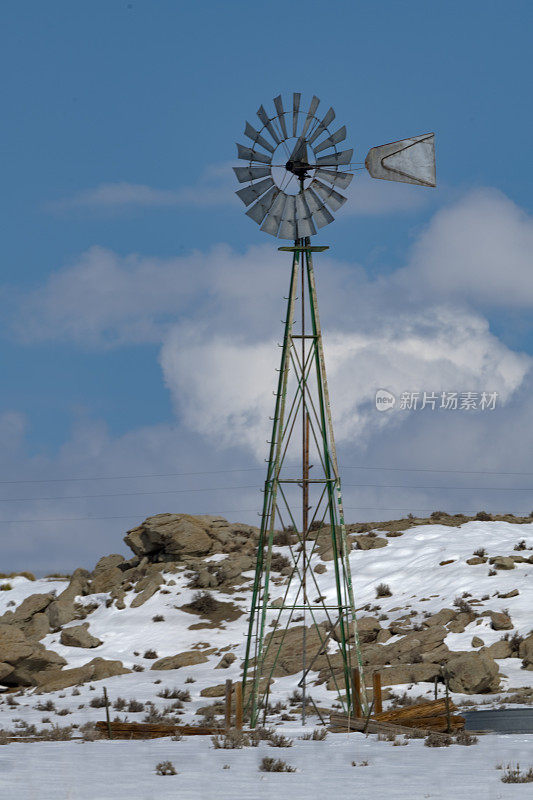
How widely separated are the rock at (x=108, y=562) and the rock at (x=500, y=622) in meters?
24.4

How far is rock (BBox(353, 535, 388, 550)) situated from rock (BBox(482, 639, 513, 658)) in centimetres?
1489

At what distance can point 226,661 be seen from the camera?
37094 mm

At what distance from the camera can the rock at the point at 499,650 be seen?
32.4m

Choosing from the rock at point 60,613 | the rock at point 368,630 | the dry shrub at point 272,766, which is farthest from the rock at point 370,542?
the dry shrub at point 272,766

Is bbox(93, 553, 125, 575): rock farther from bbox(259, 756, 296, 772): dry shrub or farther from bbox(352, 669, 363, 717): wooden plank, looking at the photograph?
bbox(259, 756, 296, 772): dry shrub

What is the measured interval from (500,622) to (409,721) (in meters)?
14.9

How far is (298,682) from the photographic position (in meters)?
33.1

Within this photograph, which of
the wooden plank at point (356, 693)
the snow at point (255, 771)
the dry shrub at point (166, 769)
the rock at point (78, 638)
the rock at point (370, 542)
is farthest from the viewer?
the rock at point (370, 542)

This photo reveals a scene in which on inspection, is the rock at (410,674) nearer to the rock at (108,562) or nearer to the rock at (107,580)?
the rock at (107,580)

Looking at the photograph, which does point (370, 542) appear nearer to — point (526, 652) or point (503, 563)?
point (503, 563)

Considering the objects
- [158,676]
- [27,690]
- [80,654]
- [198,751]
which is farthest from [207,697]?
[198,751]

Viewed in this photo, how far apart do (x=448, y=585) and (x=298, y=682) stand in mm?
9653

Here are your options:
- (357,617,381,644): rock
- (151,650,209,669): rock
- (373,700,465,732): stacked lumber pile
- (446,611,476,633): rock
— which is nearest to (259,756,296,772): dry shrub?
(373,700,465,732): stacked lumber pile

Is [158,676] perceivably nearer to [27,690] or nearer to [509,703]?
[27,690]
